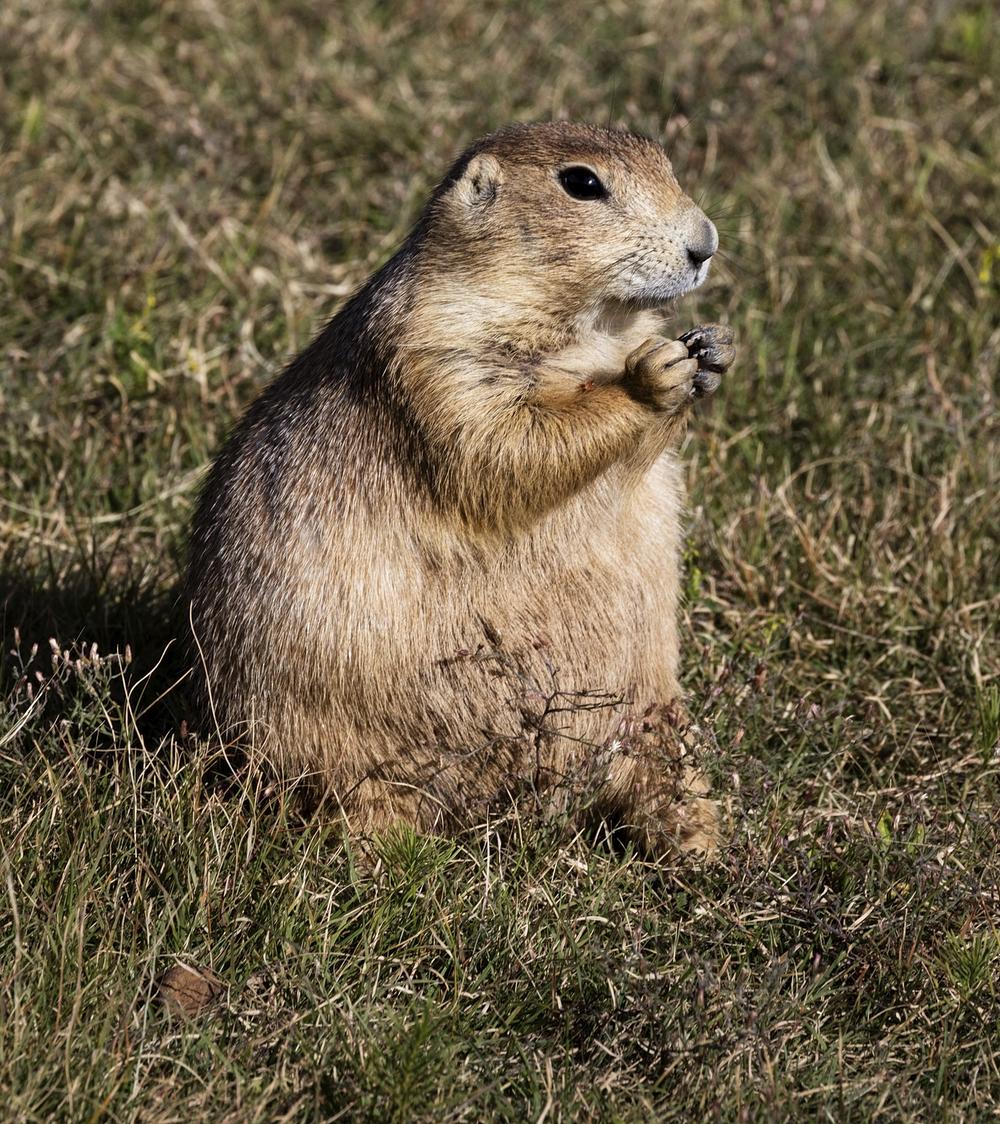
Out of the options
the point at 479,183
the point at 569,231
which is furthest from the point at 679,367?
the point at 479,183

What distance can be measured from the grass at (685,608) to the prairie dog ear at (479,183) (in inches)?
60.6

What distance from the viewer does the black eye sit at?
4.29m

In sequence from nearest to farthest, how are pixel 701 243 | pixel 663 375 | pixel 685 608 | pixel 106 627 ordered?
pixel 663 375
pixel 701 243
pixel 106 627
pixel 685 608

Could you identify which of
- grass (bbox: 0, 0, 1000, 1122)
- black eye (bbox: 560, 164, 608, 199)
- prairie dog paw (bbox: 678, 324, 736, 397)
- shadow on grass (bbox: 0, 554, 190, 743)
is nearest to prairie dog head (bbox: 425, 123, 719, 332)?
black eye (bbox: 560, 164, 608, 199)

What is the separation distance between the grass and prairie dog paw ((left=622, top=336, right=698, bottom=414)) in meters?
0.93

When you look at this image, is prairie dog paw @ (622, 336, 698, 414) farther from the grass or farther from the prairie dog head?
the grass

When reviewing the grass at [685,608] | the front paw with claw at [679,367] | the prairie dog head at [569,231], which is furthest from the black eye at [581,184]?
the grass at [685,608]

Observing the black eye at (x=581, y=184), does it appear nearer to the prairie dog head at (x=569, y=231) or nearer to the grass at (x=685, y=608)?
the prairie dog head at (x=569, y=231)

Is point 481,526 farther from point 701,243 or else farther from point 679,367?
point 701,243

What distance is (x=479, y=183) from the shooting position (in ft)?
14.3

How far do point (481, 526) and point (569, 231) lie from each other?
2.77 feet

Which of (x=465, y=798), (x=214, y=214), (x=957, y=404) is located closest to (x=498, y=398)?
(x=465, y=798)

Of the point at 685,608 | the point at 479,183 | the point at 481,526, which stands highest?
the point at 479,183

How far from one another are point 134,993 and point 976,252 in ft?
16.0
